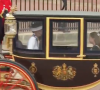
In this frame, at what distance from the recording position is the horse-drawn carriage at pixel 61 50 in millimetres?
5188

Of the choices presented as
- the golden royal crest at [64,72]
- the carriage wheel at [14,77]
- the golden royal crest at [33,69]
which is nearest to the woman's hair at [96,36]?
the golden royal crest at [64,72]

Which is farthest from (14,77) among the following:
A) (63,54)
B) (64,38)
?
(64,38)

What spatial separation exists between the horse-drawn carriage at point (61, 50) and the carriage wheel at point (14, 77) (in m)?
0.08

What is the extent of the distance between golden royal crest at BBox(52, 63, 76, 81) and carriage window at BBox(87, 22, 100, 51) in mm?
373

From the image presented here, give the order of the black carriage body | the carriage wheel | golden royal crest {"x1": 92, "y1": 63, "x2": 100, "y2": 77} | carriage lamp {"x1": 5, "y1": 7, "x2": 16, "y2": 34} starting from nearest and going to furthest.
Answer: the carriage wheel < carriage lamp {"x1": 5, "y1": 7, "x2": 16, "y2": 34} < the black carriage body < golden royal crest {"x1": 92, "y1": 63, "x2": 100, "y2": 77}

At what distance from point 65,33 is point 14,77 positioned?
0.86m

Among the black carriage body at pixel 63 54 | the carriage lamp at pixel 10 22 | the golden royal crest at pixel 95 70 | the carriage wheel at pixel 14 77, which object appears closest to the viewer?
the carriage wheel at pixel 14 77

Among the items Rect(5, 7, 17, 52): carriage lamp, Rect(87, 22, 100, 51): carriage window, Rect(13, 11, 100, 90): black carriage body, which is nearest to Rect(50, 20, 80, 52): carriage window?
Rect(13, 11, 100, 90): black carriage body

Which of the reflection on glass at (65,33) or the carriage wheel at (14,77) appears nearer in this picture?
the carriage wheel at (14,77)

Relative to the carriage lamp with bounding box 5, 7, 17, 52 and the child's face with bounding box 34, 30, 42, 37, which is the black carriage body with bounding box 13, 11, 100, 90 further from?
the carriage lamp with bounding box 5, 7, 17, 52

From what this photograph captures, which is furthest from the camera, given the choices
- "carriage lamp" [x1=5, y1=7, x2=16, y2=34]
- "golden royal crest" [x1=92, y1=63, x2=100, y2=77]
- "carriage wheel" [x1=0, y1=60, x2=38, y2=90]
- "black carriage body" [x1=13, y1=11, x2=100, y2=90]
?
"golden royal crest" [x1=92, y1=63, x2=100, y2=77]

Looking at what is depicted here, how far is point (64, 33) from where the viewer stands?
Answer: 5219 mm

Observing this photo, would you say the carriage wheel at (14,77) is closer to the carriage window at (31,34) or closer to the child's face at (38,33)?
the carriage window at (31,34)

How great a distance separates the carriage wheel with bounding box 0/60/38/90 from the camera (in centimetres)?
491
